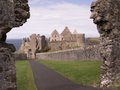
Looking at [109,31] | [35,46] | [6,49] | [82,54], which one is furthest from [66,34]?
[6,49]

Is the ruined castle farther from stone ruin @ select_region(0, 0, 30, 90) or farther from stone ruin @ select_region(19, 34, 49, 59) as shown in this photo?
stone ruin @ select_region(0, 0, 30, 90)

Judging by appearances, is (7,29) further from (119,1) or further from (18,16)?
(119,1)

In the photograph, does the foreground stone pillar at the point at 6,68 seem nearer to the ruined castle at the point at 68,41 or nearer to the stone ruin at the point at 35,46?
the ruined castle at the point at 68,41

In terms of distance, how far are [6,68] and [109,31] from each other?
9898mm

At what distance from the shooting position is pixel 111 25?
2069 cm

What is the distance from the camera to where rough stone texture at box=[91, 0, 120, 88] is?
67.0 ft

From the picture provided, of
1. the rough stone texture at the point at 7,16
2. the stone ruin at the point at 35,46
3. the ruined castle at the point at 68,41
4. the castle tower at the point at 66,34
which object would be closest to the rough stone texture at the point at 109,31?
the rough stone texture at the point at 7,16

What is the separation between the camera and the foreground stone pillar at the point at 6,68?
38.9 feet

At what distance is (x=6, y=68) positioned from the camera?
12.0 metres

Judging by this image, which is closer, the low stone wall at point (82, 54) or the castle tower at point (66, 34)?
the low stone wall at point (82, 54)

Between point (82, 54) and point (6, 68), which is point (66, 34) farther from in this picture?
point (6, 68)

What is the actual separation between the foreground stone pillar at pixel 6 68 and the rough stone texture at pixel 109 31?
357 inches

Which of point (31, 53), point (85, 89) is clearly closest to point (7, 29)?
point (85, 89)

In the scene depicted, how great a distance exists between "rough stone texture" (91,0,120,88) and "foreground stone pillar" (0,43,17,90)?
29.8 feet
